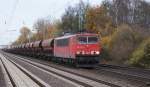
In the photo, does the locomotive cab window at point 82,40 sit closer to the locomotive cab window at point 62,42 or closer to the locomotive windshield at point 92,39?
the locomotive windshield at point 92,39

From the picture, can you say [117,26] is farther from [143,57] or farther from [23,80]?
[23,80]

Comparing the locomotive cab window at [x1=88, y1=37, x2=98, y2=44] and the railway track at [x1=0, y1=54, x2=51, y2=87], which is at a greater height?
the locomotive cab window at [x1=88, y1=37, x2=98, y2=44]

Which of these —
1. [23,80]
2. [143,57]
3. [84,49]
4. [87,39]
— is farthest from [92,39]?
[23,80]

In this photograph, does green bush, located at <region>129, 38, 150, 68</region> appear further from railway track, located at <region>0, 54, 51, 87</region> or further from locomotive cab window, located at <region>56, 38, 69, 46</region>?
railway track, located at <region>0, 54, 51, 87</region>

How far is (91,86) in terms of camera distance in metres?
19.3

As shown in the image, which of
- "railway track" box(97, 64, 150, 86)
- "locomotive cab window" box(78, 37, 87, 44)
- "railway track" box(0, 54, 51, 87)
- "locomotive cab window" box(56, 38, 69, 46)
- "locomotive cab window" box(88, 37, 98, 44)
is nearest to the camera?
"railway track" box(0, 54, 51, 87)

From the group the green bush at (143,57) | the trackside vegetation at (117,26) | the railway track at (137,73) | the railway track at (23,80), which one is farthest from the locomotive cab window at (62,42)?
the railway track at (137,73)

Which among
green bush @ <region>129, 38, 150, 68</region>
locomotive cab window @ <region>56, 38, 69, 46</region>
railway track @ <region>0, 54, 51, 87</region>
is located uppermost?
locomotive cab window @ <region>56, 38, 69, 46</region>

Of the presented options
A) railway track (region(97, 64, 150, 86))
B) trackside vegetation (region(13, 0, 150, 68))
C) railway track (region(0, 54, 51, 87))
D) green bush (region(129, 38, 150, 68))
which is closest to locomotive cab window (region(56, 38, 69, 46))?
trackside vegetation (region(13, 0, 150, 68))

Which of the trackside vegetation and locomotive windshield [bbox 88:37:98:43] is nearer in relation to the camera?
locomotive windshield [bbox 88:37:98:43]

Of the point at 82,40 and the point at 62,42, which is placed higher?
the point at 82,40

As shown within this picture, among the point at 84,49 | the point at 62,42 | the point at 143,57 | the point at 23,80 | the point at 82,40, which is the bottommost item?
the point at 23,80

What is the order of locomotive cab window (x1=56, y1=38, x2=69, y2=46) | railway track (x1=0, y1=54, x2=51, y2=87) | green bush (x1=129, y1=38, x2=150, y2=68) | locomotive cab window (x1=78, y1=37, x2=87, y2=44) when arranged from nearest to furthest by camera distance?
1. railway track (x1=0, y1=54, x2=51, y2=87)
2. locomotive cab window (x1=78, y1=37, x2=87, y2=44)
3. locomotive cab window (x1=56, y1=38, x2=69, y2=46)
4. green bush (x1=129, y1=38, x2=150, y2=68)

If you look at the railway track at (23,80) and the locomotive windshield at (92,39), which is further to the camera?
the locomotive windshield at (92,39)
